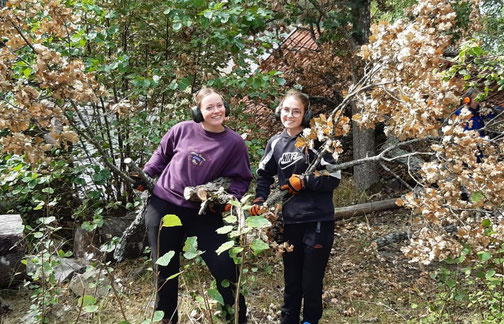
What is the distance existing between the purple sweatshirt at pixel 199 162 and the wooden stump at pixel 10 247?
1.95 m

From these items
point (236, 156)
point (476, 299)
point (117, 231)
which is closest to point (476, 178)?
point (476, 299)

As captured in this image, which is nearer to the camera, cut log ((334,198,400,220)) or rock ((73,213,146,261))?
rock ((73,213,146,261))

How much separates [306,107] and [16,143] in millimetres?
2031

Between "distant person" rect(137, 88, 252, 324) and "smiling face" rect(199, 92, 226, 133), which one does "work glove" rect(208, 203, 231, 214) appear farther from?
"smiling face" rect(199, 92, 226, 133)

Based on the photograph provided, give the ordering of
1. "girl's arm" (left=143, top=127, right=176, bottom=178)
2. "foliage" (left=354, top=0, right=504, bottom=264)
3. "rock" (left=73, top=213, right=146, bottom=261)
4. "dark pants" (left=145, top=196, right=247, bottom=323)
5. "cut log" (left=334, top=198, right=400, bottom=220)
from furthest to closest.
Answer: "cut log" (left=334, top=198, right=400, bottom=220) → "rock" (left=73, top=213, right=146, bottom=261) → "girl's arm" (left=143, top=127, right=176, bottom=178) → "dark pants" (left=145, top=196, right=247, bottom=323) → "foliage" (left=354, top=0, right=504, bottom=264)

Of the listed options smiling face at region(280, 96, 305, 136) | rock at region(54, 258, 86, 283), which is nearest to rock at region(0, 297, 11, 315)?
rock at region(54, 258, 86, 283)

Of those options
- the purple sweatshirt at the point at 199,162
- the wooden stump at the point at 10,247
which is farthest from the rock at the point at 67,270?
the purple sweatshirt at the point at 199,162

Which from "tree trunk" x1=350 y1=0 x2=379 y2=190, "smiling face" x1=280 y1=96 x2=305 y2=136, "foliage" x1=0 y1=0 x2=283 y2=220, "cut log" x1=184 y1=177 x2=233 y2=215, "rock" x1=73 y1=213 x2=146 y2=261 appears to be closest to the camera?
"cut log" x1=184 y1=177 x2=233 y2=215

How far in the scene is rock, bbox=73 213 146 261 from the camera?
17.3 ft

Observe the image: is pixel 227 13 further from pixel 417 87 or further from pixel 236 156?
pixel 417 87

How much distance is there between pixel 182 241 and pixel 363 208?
4.37m

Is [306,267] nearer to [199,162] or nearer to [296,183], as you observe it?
[296,183]

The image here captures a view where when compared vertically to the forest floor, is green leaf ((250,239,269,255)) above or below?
above

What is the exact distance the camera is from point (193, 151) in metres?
3.34
